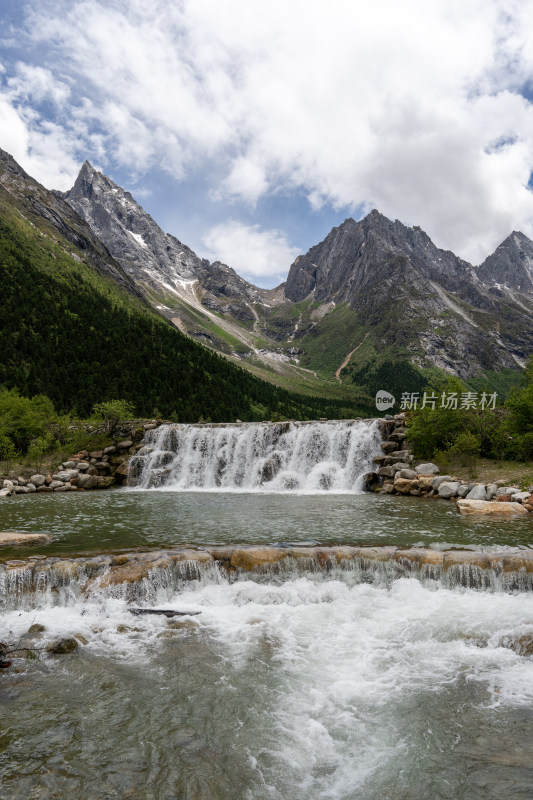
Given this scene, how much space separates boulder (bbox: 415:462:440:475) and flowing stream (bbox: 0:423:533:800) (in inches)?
583

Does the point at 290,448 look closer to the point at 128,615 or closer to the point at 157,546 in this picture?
the point at 157,546

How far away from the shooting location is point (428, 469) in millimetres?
35188

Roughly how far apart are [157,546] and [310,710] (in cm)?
1103

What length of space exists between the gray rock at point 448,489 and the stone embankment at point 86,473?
32.3m

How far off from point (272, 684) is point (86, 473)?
40711mm

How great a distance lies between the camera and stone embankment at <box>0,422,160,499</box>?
38.2 metres

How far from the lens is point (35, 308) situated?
10531 centimetres

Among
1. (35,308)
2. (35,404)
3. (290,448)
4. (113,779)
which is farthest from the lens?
(35,308)

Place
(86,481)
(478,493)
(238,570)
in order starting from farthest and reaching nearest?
(86,481) → (478,493) → (238,570)

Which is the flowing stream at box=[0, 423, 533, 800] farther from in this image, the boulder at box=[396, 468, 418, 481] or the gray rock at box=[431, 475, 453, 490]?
the boulder at box=[396, 468, 418, 481]

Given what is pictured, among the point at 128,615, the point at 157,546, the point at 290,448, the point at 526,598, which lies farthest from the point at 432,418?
the point at 128,615

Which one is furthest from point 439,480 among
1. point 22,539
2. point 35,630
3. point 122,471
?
point 122,471

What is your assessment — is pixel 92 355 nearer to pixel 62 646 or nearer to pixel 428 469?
pixel 428 469

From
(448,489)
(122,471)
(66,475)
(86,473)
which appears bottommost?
(86,473)
